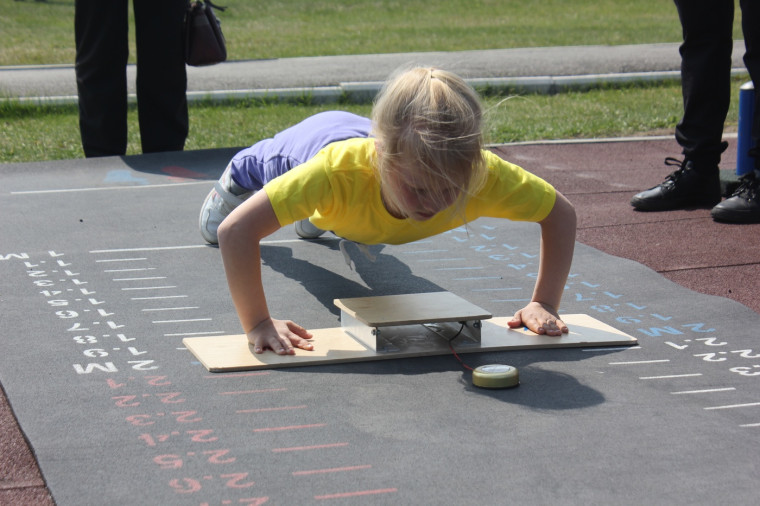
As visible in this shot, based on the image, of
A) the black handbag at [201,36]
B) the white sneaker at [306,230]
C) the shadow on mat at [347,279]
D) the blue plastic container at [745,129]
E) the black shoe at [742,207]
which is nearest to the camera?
the shadow on mat at [347,279]

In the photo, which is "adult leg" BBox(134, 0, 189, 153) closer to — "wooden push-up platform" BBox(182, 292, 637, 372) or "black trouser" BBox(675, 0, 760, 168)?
"black trouser" BBox(675, 0, 760, 168)

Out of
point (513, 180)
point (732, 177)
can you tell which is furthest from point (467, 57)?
point (513, 180)

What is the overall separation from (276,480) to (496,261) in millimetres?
1773

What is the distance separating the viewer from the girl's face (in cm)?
225

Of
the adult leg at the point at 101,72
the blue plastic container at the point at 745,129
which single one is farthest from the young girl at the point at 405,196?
the adult leg at the point at 101,72

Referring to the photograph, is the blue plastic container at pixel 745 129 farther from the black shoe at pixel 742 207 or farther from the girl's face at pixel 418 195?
the girl's face at pixel 418 195

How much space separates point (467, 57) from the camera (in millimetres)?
9805

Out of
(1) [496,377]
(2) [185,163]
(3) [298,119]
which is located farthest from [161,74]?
(1) [496,377]

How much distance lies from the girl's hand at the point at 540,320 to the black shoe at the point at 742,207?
150 centimetres

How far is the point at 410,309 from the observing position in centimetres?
255

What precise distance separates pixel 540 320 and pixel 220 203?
138cm

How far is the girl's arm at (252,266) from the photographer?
2.38 metres

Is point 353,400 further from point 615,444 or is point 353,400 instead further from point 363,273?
point 363,273

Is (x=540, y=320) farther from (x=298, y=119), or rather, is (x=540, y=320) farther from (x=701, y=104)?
(x=298, y=119)
